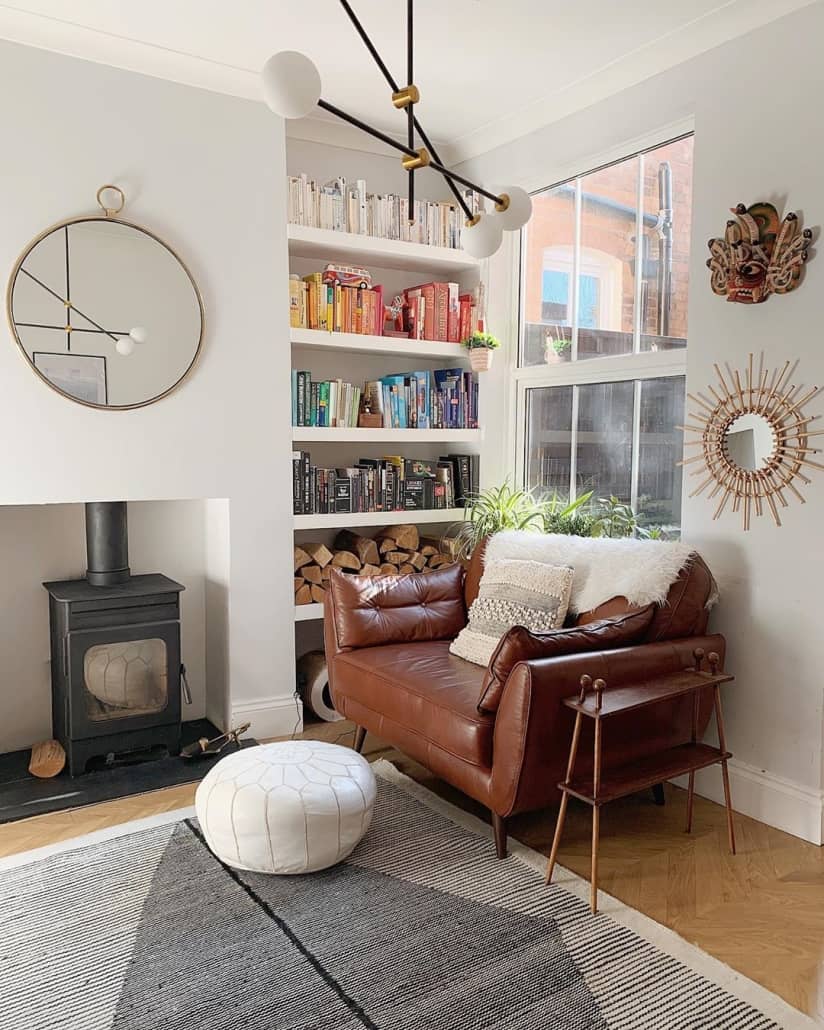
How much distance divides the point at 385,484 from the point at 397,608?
0.83m

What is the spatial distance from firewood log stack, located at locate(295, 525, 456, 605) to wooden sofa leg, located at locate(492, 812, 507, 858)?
142 centimetres

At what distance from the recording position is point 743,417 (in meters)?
2.95

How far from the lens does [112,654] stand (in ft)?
10.9

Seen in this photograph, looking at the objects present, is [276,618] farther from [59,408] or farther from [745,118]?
[745,118]

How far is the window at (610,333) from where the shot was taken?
3355 mm

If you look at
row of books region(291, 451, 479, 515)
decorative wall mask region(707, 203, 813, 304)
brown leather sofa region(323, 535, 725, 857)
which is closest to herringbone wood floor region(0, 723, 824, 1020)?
brown leather sofa region(323, 535, 725, 857)

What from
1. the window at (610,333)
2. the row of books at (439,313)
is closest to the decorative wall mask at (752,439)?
the window at (610,333)

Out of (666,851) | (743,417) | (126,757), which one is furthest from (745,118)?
(126,757)

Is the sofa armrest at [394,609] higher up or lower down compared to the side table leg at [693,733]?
higher up

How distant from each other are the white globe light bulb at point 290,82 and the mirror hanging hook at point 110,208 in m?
1.69

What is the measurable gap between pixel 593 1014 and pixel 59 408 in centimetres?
260

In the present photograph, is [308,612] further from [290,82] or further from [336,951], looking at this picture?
[290,82]

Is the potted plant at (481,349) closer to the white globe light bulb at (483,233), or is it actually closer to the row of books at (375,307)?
the row of books at (375,307)

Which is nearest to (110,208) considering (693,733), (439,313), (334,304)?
(334,304)
